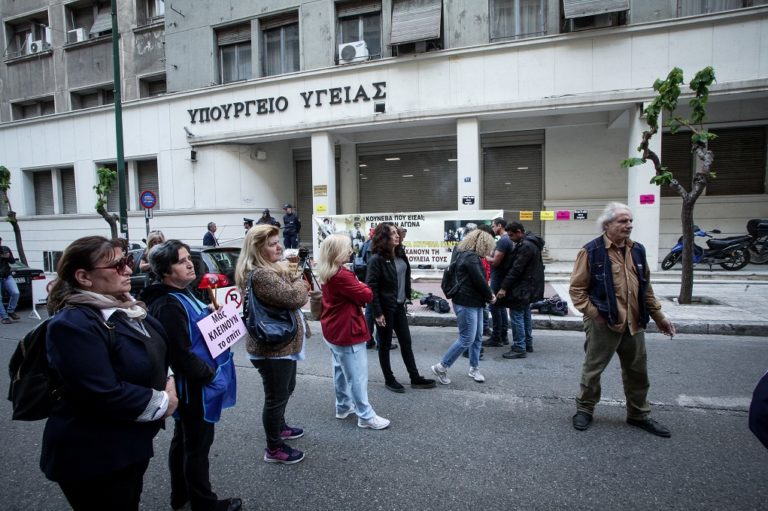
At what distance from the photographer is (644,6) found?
441 inches

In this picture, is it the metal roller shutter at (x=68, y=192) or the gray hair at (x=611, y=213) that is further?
the metal roller shutter at (x=68, y=192)

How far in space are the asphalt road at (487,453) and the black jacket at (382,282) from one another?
3.11 ft

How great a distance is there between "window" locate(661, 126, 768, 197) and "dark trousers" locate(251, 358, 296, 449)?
14087 mm

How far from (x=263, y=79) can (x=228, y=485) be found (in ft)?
46.6

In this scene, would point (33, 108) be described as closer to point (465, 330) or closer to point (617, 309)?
point (465, 330)

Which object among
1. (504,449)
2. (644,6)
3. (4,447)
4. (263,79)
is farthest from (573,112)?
(4,447)

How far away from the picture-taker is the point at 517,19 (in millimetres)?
12438

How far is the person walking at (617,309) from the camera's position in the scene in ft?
11.7

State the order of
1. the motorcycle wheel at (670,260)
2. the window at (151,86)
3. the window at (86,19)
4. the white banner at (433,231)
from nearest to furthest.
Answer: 1. the motorcycle wheel at (670,260)
2. the white banner at (433,231)
3. the window at (151,86)
4. the window at (86,19)

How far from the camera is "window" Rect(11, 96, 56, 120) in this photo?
1969 centimetres

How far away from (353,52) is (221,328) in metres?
13.1

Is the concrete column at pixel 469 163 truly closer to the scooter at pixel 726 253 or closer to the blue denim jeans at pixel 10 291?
the scooter at pixel 726 253

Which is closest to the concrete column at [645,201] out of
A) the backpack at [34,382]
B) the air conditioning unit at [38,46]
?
the backpack at [34,382]

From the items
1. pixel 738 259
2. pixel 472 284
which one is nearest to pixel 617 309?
pixel 472 284
